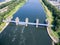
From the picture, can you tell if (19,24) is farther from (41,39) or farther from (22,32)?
(41,39)

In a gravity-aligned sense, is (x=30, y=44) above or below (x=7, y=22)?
below

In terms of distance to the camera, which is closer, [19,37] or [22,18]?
[19,37]

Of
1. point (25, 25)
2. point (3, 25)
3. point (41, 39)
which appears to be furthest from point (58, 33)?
point (3, 25)

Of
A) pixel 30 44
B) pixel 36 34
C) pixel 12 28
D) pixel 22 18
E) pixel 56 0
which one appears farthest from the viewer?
pixel 56 0

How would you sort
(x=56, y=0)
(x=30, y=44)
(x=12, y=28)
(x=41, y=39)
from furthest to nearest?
(x=56, y=0) < (x=12, y=28) < (x=41, y=39) < (x=30, y=44)

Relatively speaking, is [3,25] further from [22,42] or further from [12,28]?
[22,42]

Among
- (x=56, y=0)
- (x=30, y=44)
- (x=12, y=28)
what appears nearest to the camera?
(x=30, y=44)

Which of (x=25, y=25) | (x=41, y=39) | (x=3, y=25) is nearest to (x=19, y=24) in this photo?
(x=25, y=25)

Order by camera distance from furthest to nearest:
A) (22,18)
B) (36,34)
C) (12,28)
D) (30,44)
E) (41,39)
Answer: (22,18)
(12,28)
(36,34)
(41,39)
(30,44)

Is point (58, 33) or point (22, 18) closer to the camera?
point (58, 33)
